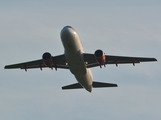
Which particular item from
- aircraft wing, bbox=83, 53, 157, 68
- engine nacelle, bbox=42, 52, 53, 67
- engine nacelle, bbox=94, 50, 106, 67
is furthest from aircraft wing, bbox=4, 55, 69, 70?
engine nacelle, bbox=94, 50, 106, 67

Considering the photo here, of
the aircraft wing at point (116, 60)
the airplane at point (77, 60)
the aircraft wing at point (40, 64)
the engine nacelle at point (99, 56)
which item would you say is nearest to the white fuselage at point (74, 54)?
the airplane at point (77, 60)

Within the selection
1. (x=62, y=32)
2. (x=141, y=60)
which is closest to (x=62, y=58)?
(x=62, y=32)

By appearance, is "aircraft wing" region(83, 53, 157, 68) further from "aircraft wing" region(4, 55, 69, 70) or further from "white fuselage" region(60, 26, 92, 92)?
"aircraft wing" region(4, 55, 69, 70)

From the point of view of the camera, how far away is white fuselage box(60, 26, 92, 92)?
126ft

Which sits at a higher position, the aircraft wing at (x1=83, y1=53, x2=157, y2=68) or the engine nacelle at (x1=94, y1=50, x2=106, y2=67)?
the engine nacelle at (x1=94, y1=50, x2=106, y2=67)

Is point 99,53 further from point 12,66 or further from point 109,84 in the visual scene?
point 12,66

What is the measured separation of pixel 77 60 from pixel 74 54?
1028mm

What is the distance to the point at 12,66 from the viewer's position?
155ft

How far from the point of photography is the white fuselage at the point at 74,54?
126 ft

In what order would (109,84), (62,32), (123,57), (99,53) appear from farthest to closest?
(109,84) < (123,57) < (99,53) < (62,32)

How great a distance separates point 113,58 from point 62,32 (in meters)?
8.68

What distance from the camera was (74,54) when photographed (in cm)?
4003

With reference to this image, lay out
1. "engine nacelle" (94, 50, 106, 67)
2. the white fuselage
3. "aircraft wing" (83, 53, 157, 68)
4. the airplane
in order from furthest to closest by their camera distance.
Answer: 1. "aircraft wing" (83, 53, 157, 68)
2. "engine nacelle" (94, 50, 106, 67)
3. the airplane
4. the white fuselage

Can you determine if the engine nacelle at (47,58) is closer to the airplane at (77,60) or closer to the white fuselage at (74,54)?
the airplane at (77,60)
